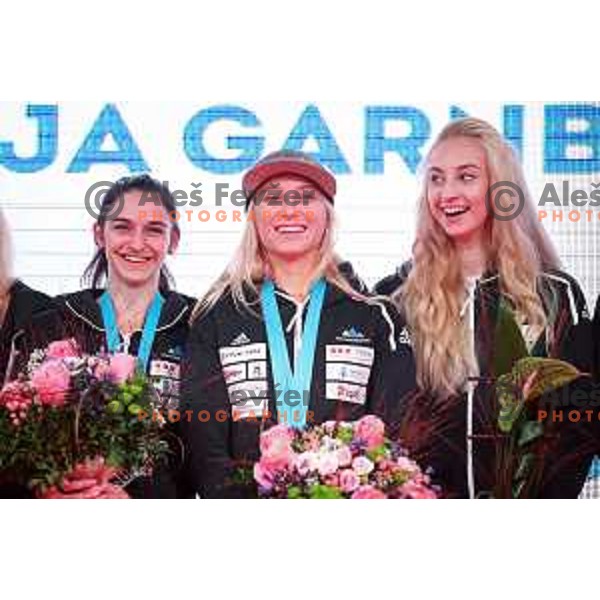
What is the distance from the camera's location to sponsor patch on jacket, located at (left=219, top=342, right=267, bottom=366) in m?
4.60

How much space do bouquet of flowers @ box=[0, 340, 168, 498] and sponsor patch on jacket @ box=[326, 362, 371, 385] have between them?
0.60m

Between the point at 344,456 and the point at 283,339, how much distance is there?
0.44 m

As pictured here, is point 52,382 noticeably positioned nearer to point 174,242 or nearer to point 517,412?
point 174,242

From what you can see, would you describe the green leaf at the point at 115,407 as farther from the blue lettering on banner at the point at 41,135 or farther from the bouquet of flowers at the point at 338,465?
the blue lettering on banner at the point at 41,135

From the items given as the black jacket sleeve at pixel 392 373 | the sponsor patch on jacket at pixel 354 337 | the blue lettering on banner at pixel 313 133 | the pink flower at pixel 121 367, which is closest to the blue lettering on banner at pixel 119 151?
the blue lettering on banner at pixel 313 133

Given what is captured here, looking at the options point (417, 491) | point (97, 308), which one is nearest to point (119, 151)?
point (97, 308)

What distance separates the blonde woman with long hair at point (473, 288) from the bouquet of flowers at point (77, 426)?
2.99ft

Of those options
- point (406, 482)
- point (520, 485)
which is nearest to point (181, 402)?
point (406, 482)

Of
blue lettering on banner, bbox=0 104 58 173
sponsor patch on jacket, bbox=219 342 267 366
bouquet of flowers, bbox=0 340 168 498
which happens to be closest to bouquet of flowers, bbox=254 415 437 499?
sponsor patch on jacket, bbox=219 342 267 366

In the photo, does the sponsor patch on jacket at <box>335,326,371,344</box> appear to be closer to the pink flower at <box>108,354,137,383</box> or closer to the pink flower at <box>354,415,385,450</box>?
the pink flower at <box>354,415,385,450</box>

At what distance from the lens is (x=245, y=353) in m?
4.60

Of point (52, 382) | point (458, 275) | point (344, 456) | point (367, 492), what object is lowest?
point (367, 492)

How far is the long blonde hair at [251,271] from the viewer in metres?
4.63
